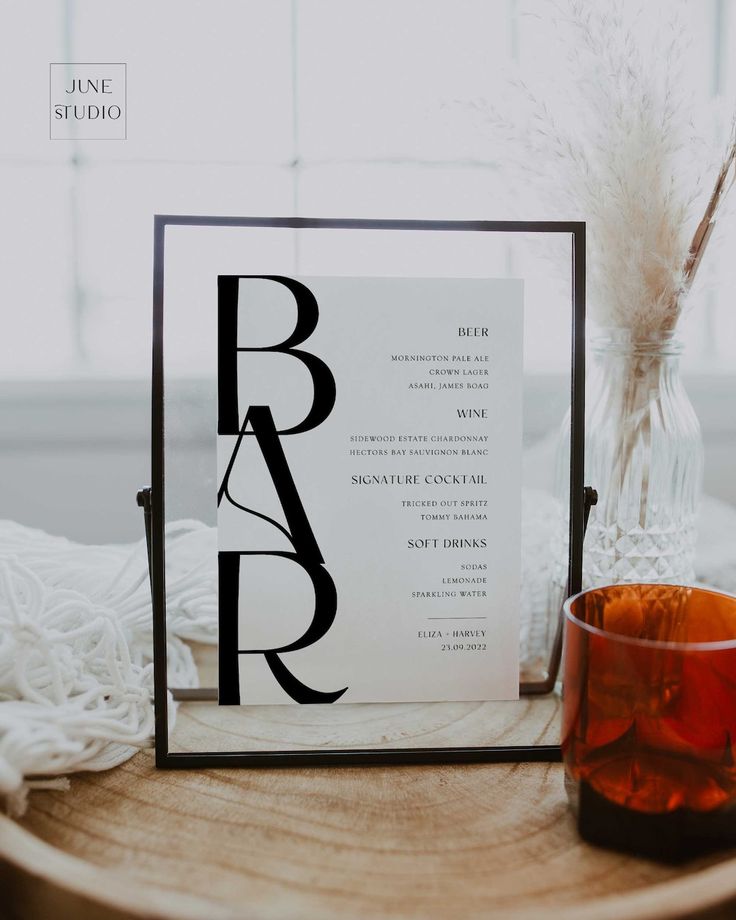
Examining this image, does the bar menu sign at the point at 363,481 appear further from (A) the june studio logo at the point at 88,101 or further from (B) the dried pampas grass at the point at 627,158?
(A) the june studio logo at the point at 88,101

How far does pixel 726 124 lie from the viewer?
56 cm

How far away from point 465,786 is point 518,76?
1.76 ft

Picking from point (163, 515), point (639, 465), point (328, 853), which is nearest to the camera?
point (328, 853)

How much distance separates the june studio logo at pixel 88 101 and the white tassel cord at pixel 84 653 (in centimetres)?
56

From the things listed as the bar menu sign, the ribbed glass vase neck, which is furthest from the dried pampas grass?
the bar menu sign

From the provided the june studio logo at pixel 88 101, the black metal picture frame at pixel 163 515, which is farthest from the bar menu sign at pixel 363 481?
the june studio logo at pixel 88 101

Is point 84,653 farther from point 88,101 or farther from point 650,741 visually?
point 88,101

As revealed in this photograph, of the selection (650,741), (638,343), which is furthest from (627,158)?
(650,741)

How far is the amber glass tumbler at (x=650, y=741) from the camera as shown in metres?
0.38

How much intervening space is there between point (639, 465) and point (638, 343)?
4.0 inches

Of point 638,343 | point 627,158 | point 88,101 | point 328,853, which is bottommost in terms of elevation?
point 328,853

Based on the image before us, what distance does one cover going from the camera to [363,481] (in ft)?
1.65

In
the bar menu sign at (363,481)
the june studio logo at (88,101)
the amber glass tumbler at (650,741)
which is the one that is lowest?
the amber glass tumbler at (650,741)

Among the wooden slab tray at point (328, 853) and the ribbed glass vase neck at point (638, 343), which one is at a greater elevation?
the ribbed glass vase neck at point (638, 343)
